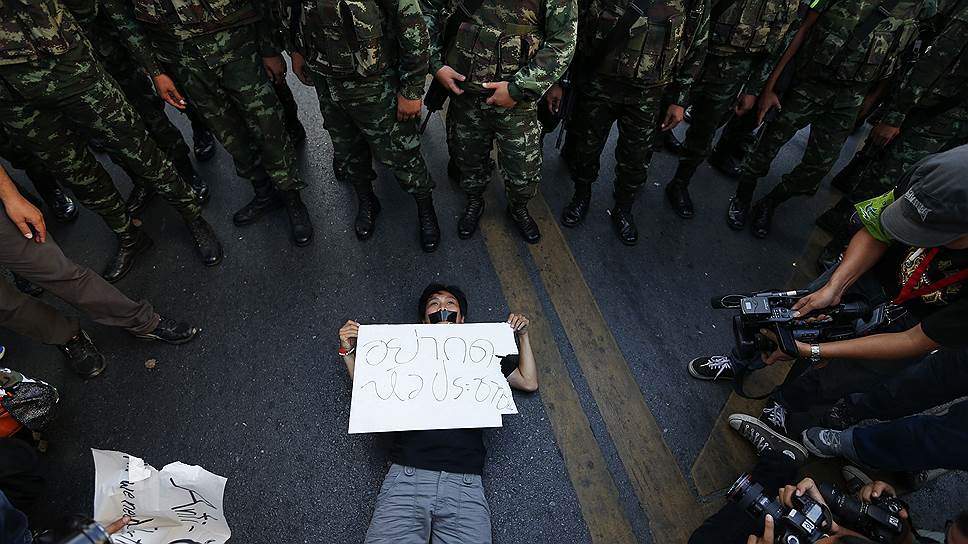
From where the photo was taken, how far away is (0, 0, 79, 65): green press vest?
2039 millimetres

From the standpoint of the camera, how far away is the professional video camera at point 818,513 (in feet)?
5.53

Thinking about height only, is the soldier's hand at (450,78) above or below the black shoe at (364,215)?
above

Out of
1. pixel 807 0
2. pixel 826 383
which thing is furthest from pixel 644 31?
pixel 826 383

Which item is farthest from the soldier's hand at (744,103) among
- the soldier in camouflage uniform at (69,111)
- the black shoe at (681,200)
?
the soldier in camouflage uniform at (69,111)

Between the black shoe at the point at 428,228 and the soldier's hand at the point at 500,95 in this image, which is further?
the black shoe at the point at 428,228

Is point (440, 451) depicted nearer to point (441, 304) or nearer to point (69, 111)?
point (441, 304)

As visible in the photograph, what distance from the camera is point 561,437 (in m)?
2.56

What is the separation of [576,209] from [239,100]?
7.22ft

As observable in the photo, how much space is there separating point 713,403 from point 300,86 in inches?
163

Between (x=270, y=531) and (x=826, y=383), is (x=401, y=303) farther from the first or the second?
(x=826, y=383)

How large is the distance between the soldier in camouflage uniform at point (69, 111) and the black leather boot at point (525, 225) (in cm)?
198

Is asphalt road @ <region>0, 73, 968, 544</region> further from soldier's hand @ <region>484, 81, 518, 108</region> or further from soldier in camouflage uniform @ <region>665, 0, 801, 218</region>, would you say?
soldier's hand @ <region>484, 81, 518, 108</region>

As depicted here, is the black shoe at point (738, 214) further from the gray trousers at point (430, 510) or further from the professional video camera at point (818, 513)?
the gray trousers at point (430, 510)

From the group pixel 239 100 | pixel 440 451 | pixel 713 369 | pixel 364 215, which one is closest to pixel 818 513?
pixel 713 369
